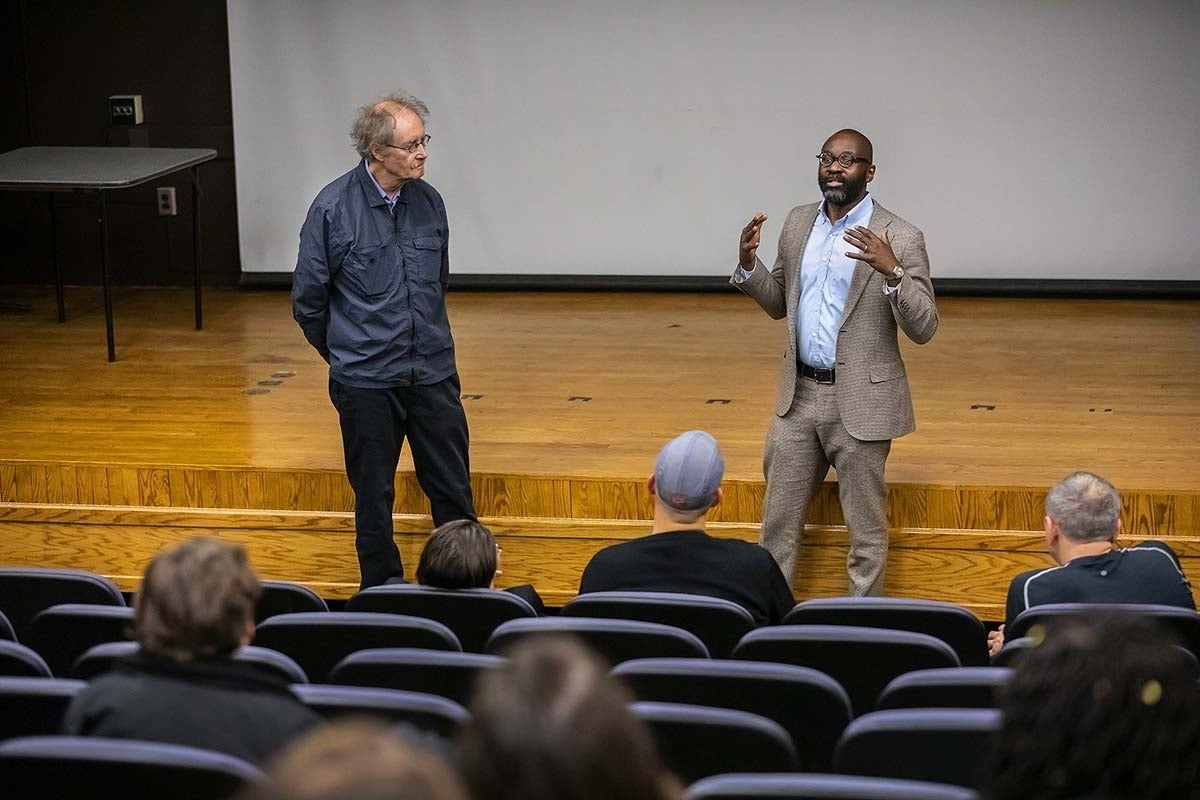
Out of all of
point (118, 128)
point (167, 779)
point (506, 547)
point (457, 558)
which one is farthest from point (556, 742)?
point (118, 128)

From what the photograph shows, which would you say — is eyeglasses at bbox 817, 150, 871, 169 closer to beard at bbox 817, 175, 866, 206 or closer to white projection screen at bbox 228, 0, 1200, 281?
beard at bbox 817, 175, 866, 206

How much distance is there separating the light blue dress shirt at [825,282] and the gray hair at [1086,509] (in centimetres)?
92

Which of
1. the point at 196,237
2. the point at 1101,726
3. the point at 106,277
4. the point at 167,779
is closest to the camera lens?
the point at 1101,726

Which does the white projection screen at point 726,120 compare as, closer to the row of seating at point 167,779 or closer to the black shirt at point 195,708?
the black shirt at point 195,708

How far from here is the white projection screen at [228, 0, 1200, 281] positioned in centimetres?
689

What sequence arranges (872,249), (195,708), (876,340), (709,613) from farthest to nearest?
(876,340), (872,249), (709,613), (195,708)

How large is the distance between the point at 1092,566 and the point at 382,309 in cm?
198

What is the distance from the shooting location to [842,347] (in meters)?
3.99

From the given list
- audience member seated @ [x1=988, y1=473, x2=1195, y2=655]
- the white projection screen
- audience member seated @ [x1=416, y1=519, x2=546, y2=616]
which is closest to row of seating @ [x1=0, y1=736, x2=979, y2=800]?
audience member seated @ [x1=416, y1=519, x2=546, y2=616]

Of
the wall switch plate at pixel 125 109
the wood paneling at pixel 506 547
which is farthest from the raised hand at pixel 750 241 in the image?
the wall switch plate at pixel 125 109

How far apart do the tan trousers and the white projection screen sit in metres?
3.14

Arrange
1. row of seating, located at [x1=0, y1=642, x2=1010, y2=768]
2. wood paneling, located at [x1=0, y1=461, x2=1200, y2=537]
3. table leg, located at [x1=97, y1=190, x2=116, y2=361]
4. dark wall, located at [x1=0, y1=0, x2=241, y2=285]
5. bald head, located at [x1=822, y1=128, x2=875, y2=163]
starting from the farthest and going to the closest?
dark wall, located at [x1=0, y1=0, x2=241, y2=285]
table leg, located at [x1=97, y1=190, x2=116, y2=361]
wood paneling, located at [x1=0, y1=461, x2=1200, y2=537]
bald head, located at [x1=822, y1=128, x2=875, y2=163]
row of seating, located at [x1=0, y1=642, x2=1010, y2=768]

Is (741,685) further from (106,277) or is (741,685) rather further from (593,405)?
(106,277)

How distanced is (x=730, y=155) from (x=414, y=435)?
3332mm
